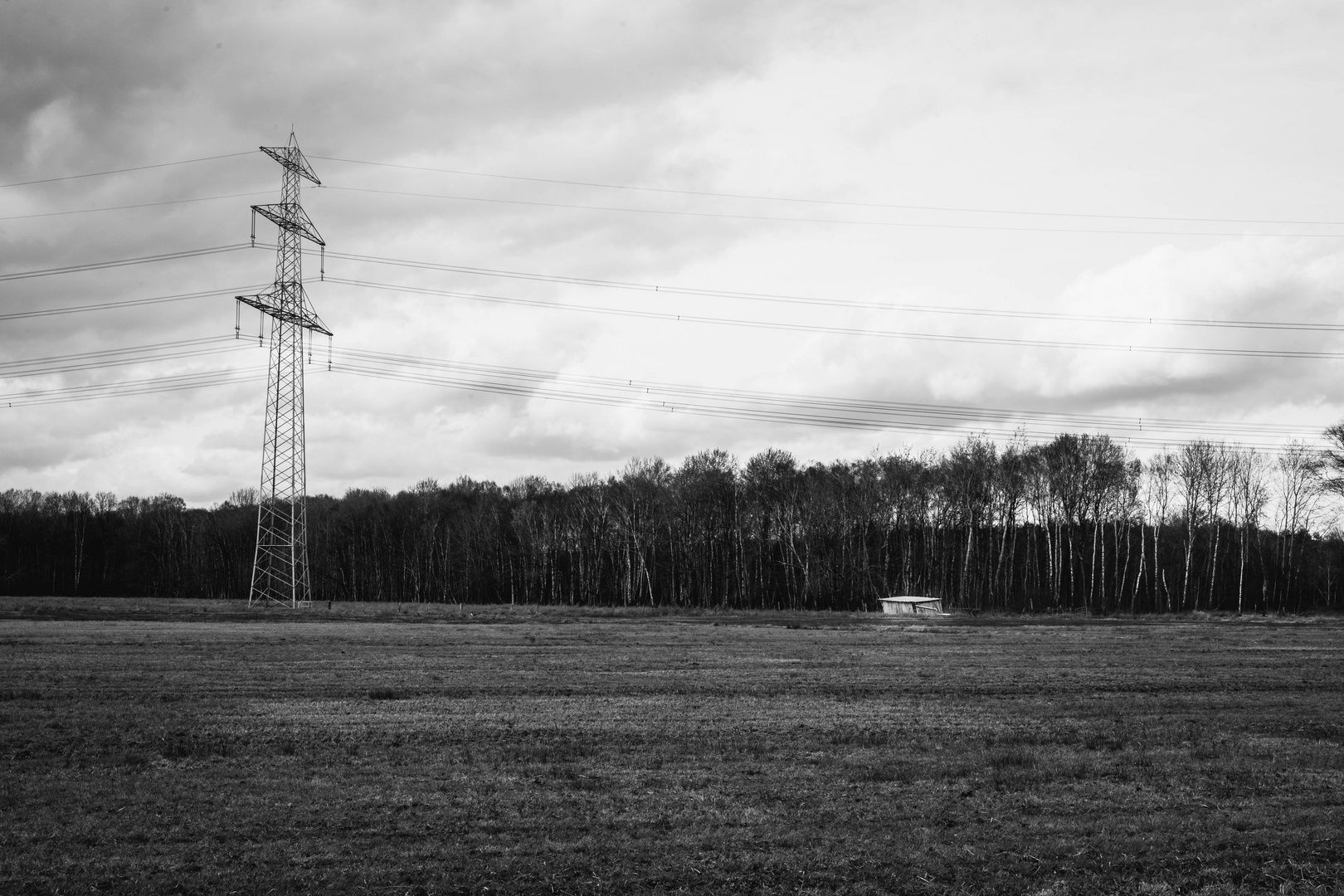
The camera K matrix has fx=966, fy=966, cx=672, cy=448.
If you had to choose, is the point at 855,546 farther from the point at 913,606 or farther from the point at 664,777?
the point at 664,777

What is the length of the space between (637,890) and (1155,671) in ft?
80.9

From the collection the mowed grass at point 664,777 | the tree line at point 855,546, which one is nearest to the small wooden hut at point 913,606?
the tree line at point 855,546

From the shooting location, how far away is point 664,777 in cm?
1441

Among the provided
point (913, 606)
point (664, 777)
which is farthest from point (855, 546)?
point (664, 777)

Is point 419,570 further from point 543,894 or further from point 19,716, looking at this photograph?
point 543,894

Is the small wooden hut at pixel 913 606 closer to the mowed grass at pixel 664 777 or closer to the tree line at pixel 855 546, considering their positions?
the tree line at pixel 855 546

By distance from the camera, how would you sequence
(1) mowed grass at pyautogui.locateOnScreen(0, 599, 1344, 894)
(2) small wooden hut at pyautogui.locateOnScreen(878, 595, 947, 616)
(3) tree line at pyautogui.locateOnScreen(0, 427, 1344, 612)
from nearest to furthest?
(1) mowed grass at pyautogui.locateOnScreen(0, 599, 1344, 894), (2) small wooden hut at pyautogui.locateOnScreen(878, 595, 947, 616), (3) tree line at pyautogui.locateOnScreen(0, 427, 1344, 612)

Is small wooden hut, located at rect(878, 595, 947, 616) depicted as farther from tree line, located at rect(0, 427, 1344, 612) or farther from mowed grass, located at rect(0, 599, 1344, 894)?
mowed grass, located at rect(0, 599, 1344, 894)

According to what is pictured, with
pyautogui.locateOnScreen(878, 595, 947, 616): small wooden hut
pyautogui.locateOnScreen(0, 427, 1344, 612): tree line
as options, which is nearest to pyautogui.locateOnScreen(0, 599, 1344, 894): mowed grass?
pyautogui.locateOnScreen(878, 595, 947, 616): small wooden hut

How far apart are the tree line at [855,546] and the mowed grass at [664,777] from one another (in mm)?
64383

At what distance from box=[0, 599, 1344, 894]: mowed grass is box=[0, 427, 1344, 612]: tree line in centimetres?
6438

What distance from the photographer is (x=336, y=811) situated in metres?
12.2

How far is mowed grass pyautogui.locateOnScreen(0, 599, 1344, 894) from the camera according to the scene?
10.1m

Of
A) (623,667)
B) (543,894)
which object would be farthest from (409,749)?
(623,667)
